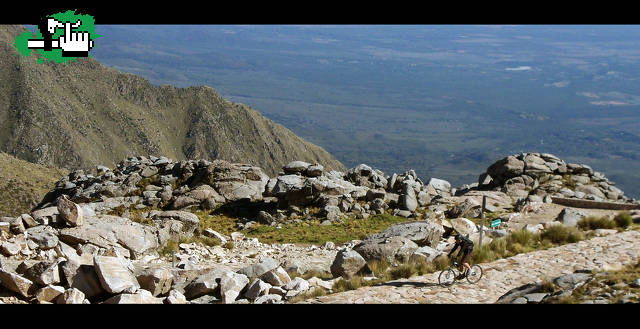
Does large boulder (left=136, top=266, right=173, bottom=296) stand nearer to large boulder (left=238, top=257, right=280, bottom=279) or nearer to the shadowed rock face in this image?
large boulder (left=238, top=257, right=280, bottom=279)

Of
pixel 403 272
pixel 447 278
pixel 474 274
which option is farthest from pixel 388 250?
pixel 474 274

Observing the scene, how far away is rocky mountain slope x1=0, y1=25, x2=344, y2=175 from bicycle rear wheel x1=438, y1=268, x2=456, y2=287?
136 m

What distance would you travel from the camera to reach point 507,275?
16.1 meters

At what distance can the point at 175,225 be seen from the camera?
25.0 meters

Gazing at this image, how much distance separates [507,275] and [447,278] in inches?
71.2

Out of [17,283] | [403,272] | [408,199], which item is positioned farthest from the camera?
[408,199]

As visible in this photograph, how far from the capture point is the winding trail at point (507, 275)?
14461 millimetres

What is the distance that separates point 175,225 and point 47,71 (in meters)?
151

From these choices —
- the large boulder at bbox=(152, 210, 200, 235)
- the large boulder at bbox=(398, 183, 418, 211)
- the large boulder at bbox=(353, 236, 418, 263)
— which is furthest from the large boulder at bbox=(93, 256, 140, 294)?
the large boulder at bbox=(398, 183, 418, 211)

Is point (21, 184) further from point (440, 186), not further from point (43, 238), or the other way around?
point (43, 238)

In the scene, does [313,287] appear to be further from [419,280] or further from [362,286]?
[419,280]

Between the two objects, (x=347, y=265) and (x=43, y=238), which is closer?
(x=347, y=265)

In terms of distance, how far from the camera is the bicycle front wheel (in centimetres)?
1544

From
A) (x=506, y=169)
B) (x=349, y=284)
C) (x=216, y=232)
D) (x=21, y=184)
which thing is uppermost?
(x=349, y=284)
